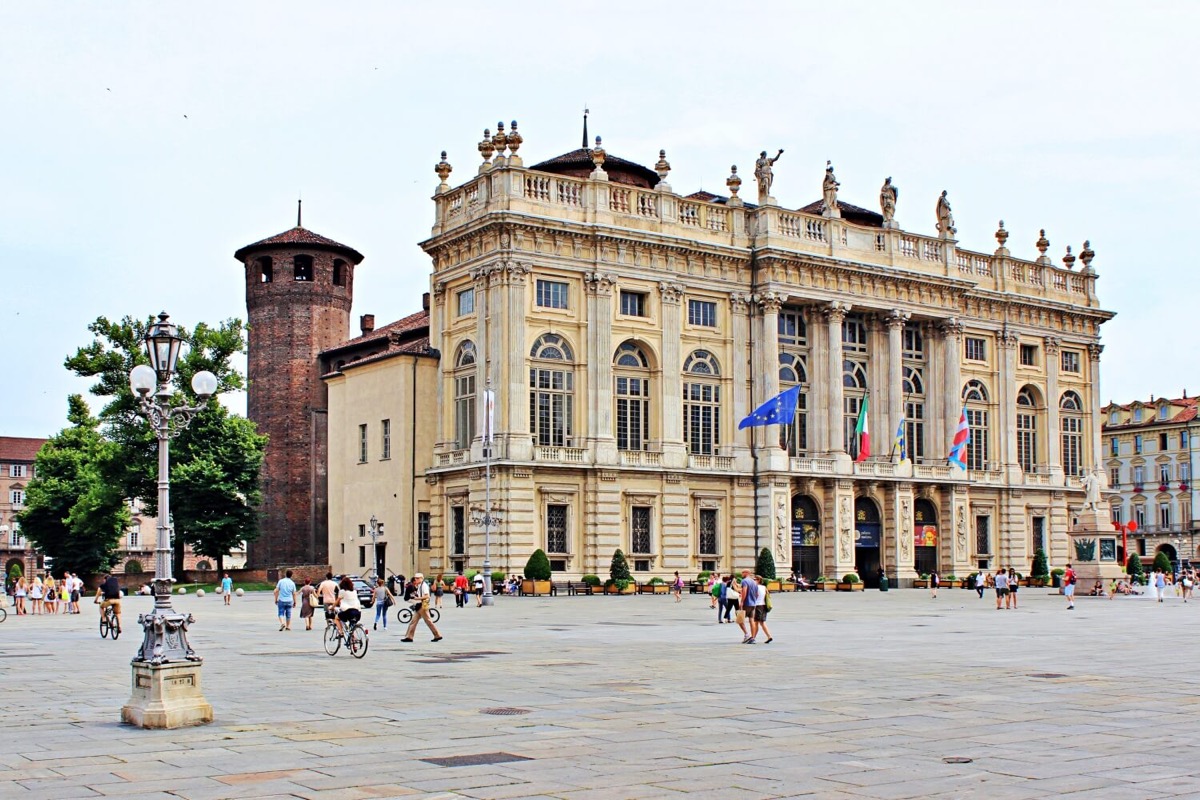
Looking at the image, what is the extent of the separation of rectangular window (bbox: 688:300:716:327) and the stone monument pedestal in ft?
161

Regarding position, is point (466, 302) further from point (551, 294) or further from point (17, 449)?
point (17, 449)

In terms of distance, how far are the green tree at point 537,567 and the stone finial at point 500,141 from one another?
1694 cm

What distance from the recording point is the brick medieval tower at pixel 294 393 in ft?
253

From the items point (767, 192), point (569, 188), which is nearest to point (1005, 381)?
point (767, 192)

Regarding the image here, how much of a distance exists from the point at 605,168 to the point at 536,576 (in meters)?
20.4

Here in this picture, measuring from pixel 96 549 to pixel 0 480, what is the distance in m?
44.3

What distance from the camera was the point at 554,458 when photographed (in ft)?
194

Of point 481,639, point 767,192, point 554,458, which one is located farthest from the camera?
point 767,192

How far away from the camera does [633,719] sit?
642 inches

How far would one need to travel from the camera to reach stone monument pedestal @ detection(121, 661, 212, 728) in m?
15.5

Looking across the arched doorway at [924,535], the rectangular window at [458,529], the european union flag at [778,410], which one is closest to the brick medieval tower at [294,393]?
the rectangular window at [458,529]

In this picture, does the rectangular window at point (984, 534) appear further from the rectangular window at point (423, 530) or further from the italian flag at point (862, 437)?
the rectangular window at point (423, 530)

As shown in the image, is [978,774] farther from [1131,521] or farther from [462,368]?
[1131,521]

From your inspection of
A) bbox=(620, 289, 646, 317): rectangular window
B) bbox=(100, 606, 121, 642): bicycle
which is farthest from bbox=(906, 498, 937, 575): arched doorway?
bbox=(100, 606, 121, 642): bicycle
